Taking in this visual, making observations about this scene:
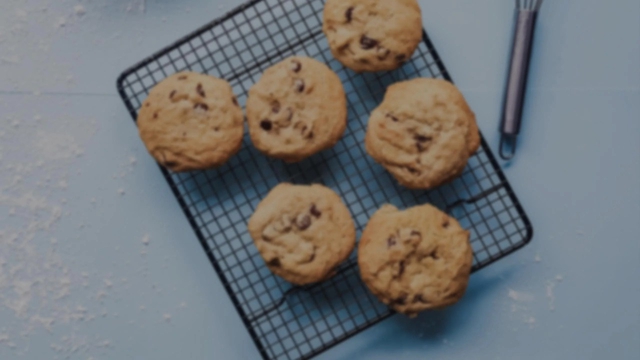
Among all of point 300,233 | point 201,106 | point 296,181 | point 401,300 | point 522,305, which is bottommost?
point 522,305

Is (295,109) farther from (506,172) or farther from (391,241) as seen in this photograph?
(506,172)

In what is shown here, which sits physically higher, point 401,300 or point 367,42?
point 367,42

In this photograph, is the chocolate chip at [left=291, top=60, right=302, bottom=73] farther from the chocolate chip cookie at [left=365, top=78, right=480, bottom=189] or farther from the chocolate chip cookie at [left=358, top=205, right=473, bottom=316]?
the chocolate chip cookie at [left=358, top=205, right=473, bottom=316]

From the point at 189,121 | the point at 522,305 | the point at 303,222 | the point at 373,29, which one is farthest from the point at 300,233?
the point at 522,305

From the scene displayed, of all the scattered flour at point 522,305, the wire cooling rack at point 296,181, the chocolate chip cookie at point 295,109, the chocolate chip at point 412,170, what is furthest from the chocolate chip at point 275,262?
the scattered flour at point 522,305

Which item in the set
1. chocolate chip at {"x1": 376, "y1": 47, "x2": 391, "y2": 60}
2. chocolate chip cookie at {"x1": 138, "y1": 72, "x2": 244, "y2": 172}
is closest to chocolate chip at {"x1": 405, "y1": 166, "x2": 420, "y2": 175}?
chocolate chip at {"x1": 376, "y1": 47, "x2": 391, "y2": 60}
